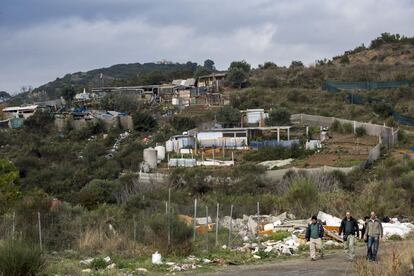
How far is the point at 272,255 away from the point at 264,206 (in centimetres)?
1374

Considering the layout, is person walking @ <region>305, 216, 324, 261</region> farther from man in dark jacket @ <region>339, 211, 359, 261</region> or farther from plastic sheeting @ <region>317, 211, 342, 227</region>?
plastic sheeting @ <region>317, 211, 342, 227</region>

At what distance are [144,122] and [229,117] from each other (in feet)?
38.0

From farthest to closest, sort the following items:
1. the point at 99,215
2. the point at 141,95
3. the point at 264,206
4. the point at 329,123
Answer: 1. the point at 141,95
2. the point at 329,123
3. the point at 264,206
4. the point at 99,215

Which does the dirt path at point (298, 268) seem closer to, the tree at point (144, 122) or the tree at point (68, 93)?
the tree at point (144, 122)

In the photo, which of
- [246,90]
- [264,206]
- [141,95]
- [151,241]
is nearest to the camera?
[151,241]

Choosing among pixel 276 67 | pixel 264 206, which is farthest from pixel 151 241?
pixel 276 67

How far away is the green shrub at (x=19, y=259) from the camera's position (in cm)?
1276

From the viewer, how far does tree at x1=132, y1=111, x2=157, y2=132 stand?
253 ft

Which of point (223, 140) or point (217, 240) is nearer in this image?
point (217, 240)

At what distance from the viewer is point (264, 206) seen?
33.1 meters

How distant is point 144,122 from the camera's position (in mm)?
77500

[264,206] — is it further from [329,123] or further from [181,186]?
[329,123]

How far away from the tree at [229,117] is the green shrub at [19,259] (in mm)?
57760

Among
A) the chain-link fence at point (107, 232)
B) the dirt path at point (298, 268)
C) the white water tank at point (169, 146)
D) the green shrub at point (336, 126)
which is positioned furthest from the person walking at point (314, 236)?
the green shrub at point (336, 126)
